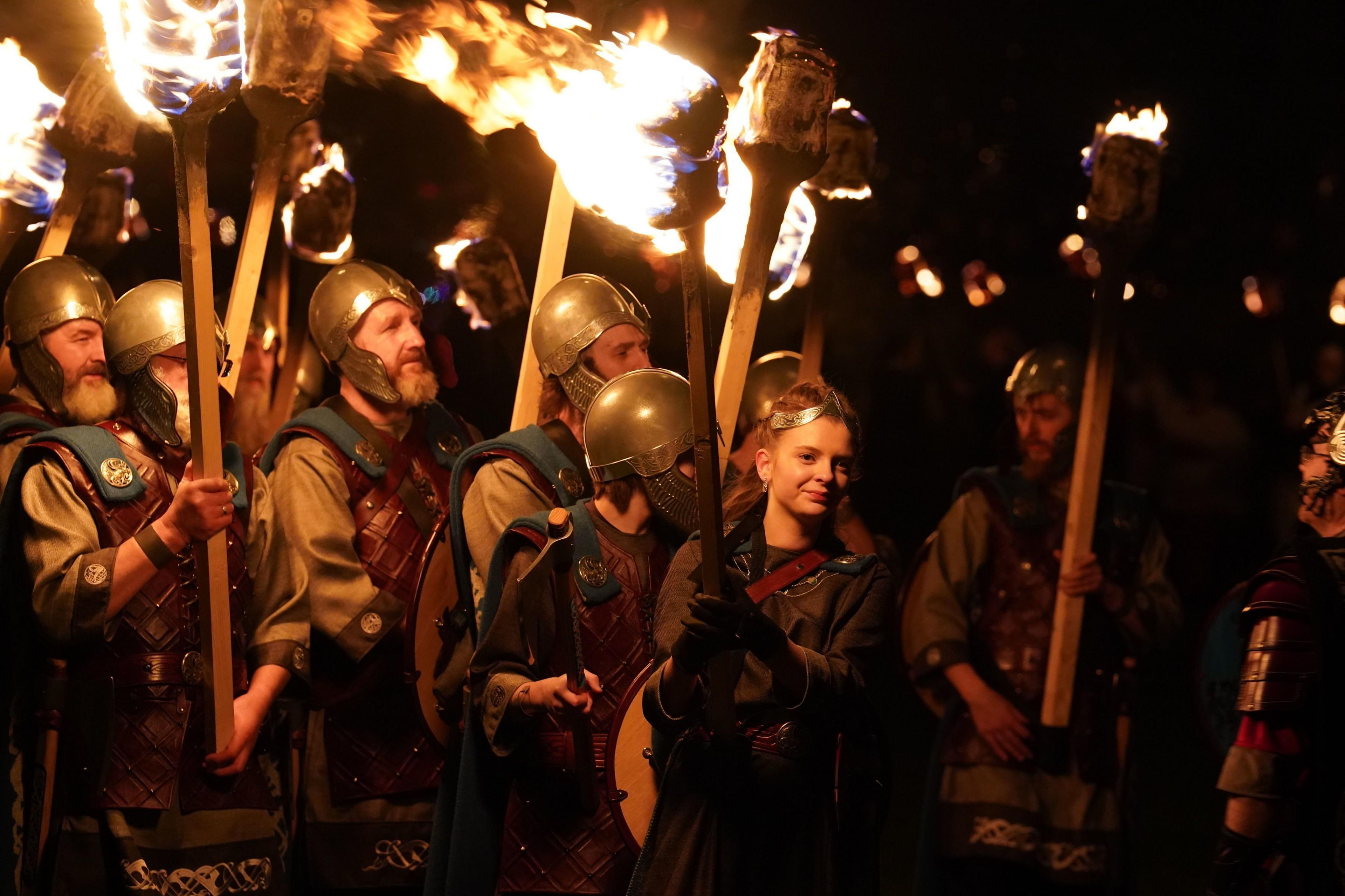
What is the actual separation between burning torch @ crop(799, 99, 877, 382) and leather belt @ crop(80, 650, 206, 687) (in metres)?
2.32

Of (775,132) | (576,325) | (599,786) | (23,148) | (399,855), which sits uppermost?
(23,148)

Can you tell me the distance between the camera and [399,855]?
4750mm

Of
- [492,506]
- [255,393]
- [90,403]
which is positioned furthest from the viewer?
[255,393]

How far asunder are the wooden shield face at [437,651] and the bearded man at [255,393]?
1898 mm

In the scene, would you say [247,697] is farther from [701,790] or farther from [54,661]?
[701,790]

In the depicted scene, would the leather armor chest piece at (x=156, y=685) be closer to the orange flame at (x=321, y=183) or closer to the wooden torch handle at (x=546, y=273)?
the wooden torch handle at (x=546, y=273)

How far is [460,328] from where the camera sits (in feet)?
20.5

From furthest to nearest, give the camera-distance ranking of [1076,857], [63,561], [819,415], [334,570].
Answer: [1076,857]
[334,570]
[63,561]
[819,415]

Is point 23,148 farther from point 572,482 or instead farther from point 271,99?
point 572,482

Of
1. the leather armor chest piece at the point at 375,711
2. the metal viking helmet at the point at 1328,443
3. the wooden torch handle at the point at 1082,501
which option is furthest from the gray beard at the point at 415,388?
the metal viking helmet at the point at 1328,443

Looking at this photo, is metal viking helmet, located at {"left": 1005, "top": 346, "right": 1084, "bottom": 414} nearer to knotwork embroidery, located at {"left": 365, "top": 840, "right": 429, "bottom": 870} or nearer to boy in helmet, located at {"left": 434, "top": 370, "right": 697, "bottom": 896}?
boy in helmet, located at {"left": 434, "top": 370, "right": 697, "bottom": 896}

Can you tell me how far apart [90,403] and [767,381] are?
94.9 inches

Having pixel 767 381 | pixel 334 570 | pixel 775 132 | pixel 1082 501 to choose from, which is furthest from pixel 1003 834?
pixel 775 132

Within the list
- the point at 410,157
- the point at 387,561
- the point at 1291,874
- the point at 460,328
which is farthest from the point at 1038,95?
the point at 1291,874
